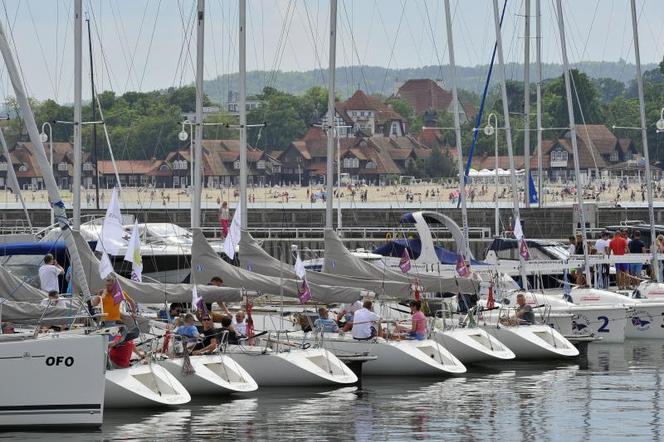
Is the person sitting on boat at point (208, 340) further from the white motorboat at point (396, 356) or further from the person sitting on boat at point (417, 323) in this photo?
the person sitting on boat at point (417, 323)

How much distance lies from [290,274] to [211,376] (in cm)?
590

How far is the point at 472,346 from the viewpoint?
32.8 metres

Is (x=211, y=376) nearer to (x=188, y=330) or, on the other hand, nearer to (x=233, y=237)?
(x=188, y=330)

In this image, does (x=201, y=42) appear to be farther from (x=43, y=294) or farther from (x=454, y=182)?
(x=454, y=182)

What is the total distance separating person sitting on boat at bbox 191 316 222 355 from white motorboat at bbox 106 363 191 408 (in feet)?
6.27

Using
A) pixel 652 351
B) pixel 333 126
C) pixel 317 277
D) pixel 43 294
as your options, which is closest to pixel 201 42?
pixel 333 126

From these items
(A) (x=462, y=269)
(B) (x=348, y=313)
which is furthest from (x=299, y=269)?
(A) (x=462, y=269)

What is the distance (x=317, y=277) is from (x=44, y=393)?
32.5ft

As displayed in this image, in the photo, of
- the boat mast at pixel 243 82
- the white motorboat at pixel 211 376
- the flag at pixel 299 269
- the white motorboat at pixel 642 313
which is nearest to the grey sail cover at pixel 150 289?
the flag at pixel 299 269

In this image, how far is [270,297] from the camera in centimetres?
3394

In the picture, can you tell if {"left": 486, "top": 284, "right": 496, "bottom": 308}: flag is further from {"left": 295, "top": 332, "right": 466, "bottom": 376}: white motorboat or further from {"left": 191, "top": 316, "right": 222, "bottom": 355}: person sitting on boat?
{"left": 191, "top": 316, "right": 222, "bottom": 355}: person sitting on boat

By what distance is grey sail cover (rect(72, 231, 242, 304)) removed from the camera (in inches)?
1138

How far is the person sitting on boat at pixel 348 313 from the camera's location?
3177 centimetres

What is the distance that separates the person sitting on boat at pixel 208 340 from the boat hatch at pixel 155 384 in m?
2.10
